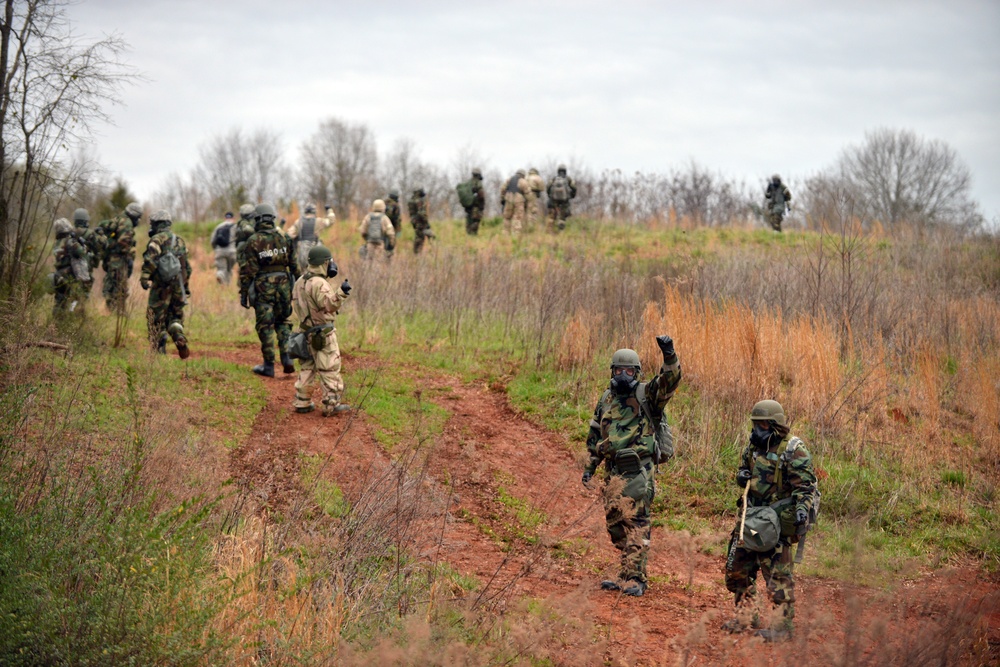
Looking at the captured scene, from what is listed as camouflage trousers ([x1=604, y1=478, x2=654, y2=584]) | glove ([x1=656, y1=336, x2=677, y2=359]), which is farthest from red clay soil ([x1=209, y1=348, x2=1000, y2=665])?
glove ([x1=656, y1=336, x2=677, y2=359])

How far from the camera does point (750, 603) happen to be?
5.32 m

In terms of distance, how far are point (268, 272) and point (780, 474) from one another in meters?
6.91

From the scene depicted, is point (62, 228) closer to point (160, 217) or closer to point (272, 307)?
point (160, 217)

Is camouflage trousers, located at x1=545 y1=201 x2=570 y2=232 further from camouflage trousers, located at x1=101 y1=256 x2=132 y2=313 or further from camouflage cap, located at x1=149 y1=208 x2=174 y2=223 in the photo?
camouflage cap, located at x1=149 y1=208 x2=174 y2=223

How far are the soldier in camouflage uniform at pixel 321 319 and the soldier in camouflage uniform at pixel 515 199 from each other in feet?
44.8

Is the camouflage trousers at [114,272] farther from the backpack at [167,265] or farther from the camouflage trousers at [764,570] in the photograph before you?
the camouflage trousers at [764,570]

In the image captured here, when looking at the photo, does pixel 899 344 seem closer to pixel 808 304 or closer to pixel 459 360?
pixel 808 304

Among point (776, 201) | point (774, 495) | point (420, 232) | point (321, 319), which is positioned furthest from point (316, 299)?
point (776, 201)

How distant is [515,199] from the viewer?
2294 centimetres

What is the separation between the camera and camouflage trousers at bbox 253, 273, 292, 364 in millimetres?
10844

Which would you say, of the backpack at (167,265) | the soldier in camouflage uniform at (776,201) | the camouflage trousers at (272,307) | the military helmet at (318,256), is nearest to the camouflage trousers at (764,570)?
the military helmet at (318,256)

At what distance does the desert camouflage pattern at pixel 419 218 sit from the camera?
20.9 m

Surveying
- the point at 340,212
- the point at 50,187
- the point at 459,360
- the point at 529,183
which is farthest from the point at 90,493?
the point at 340,212

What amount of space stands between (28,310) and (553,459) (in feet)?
18.8
